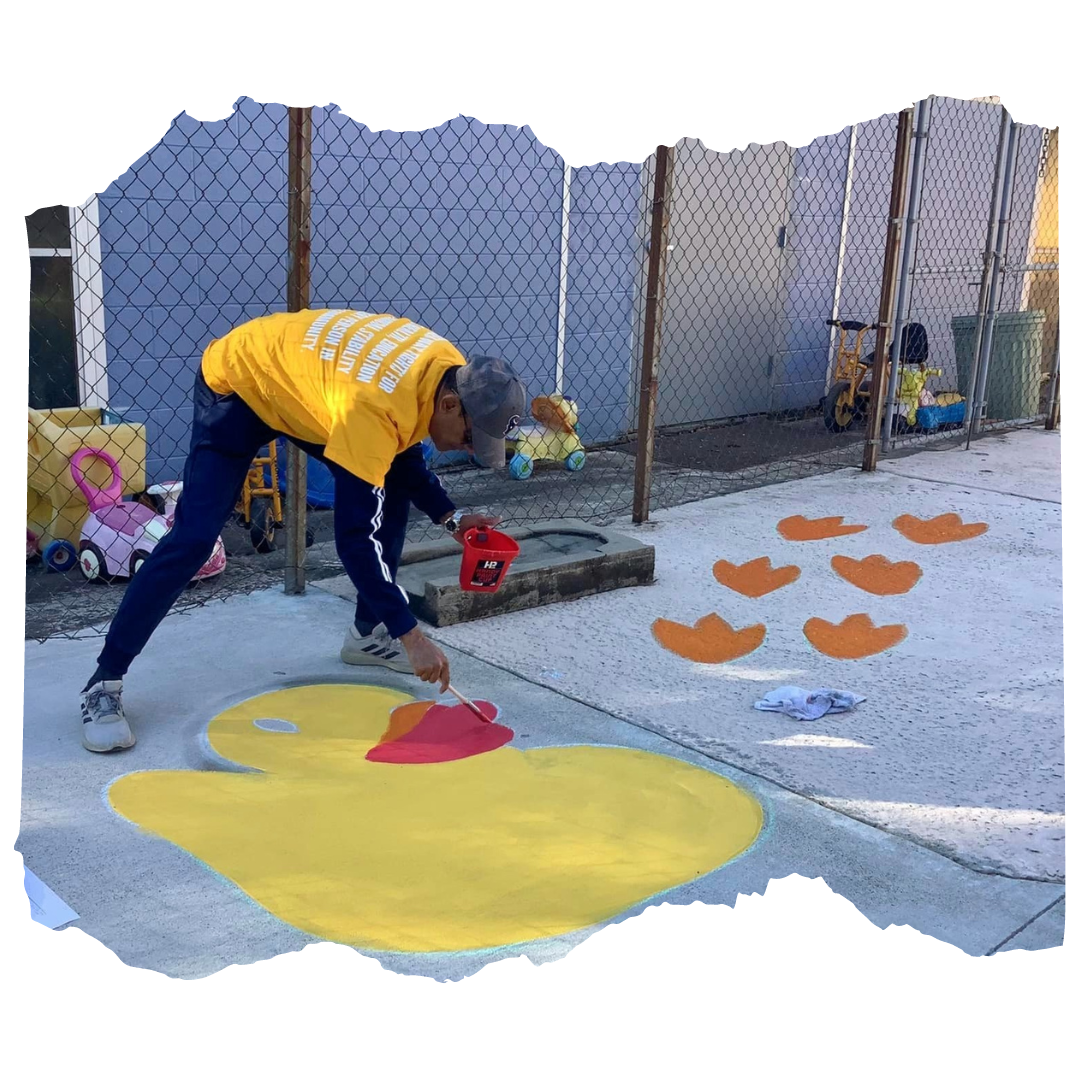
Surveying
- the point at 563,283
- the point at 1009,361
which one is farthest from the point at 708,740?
the point at 1009,361

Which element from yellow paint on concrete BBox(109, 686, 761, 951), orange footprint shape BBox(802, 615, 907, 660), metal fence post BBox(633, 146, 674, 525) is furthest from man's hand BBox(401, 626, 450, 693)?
metal fence post BBox(633, 146, 674, 525)

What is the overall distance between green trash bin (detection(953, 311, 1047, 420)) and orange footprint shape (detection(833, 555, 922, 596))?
410cm

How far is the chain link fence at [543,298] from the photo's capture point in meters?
5.88

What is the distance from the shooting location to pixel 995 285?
863 centimetres

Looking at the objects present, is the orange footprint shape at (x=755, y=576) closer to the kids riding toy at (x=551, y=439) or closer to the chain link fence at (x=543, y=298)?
the chain link fence at (x=543, y=298)

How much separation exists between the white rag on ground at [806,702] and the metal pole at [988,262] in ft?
16.8

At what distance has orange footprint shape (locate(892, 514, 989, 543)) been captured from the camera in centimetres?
629

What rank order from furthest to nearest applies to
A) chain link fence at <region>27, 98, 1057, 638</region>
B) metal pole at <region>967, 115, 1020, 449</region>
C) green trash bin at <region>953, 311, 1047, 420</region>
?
1. green trash bin at <region>953, 311, 1047, 420</region>
2. metal pole at <region>967, 115, 1020, 449</region>
3. chain link fence at <region>27, 98, 1057, 638</region>

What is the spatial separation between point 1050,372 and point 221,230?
7020 mm

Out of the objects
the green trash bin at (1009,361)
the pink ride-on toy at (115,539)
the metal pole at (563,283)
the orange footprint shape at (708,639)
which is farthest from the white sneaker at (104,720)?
the green trash bin at (1009,361)

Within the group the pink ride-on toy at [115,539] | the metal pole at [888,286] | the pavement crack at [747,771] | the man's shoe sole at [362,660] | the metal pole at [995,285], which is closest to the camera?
the pavement crack at [747,771]

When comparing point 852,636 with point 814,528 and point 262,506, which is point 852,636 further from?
point 262,506

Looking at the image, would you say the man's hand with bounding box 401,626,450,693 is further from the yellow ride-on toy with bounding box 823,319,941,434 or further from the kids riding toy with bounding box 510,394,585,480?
the yellow ride-on toy with bounding box 823,319,941,434

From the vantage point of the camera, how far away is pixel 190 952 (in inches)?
107
